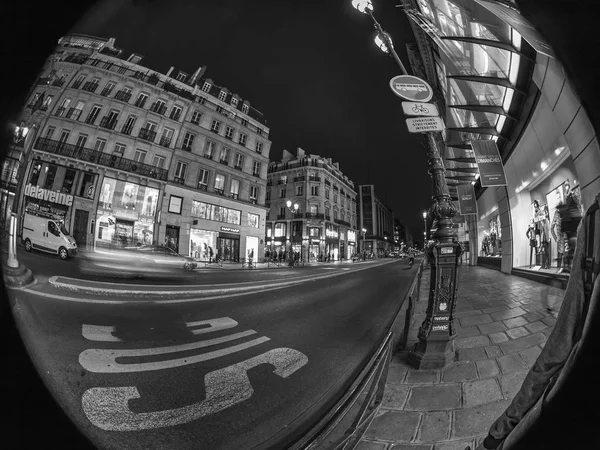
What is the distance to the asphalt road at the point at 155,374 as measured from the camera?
1.62 ft

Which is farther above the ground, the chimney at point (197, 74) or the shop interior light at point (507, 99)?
the shop interior light at point (507, 99)

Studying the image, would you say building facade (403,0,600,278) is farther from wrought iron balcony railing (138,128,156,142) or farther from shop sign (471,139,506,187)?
wrought iron balcony railing (138,128,156,142)

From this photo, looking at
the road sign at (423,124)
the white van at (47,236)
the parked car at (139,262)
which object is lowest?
the parked car at (139,262)

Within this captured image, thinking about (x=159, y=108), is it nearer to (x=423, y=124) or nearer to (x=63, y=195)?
(x=63, y=195)

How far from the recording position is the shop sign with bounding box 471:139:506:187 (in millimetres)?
1280

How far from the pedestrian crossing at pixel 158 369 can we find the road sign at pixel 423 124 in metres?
2.18

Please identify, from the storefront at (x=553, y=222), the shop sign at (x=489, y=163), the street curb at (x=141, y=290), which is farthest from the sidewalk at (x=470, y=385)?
the street curb at (x=141, y=290)

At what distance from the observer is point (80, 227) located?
1.84 feet

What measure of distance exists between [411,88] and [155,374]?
2.53 m

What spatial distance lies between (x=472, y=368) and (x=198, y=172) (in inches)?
61.0

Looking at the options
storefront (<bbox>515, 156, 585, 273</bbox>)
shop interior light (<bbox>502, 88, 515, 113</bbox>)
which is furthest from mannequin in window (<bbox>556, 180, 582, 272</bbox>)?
shop interior light (<bbox>502, 88, 515, 113</bbox>)

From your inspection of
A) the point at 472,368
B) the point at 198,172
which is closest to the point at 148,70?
the point at 198,172

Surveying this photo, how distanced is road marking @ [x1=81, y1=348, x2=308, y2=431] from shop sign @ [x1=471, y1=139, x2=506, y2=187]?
1.51m

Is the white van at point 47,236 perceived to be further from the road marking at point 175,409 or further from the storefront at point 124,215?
the road marking at point 175,409
